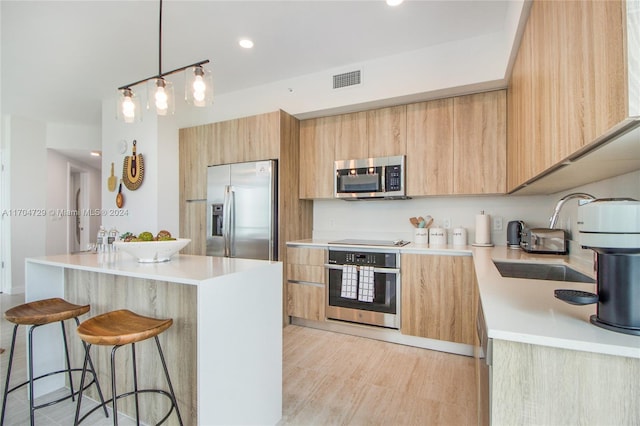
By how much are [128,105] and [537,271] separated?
287 cm

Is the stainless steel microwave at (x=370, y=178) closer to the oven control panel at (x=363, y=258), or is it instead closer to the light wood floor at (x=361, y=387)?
the oven control panel at (x=363, y=258)

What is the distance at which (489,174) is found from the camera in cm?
264

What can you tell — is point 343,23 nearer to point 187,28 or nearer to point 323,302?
point 187,28

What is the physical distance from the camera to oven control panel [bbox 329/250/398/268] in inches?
108

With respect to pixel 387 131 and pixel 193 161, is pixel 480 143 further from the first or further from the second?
pixel 193 161

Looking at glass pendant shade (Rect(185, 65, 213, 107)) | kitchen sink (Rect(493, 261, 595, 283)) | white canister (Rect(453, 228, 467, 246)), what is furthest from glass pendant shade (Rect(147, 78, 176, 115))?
white canister (Rect(453, 228, 467, 246))

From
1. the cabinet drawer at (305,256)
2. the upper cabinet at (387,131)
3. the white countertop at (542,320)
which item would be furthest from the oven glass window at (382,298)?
the white countertop at (542,320)

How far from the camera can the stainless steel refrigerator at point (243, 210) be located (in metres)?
3.18

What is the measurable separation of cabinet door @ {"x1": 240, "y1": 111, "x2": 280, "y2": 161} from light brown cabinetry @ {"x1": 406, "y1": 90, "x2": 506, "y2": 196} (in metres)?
1.37

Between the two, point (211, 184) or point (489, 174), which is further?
point (211, 184)

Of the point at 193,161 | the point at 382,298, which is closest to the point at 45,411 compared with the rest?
the point at 382,298

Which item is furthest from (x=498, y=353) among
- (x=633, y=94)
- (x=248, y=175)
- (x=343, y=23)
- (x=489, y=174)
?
(x=248, y=175)

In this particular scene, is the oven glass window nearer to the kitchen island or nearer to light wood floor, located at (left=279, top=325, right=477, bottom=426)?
light wood floor, located at (left=279, top=325, right=477, bottom=426)

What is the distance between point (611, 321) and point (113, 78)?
14.5 feet
